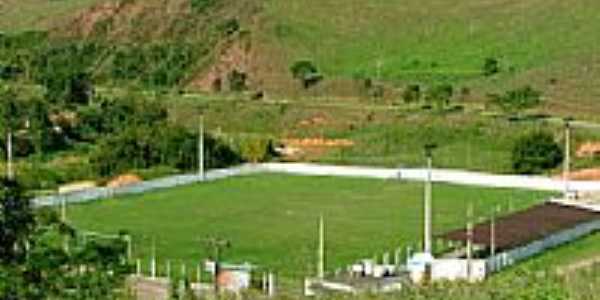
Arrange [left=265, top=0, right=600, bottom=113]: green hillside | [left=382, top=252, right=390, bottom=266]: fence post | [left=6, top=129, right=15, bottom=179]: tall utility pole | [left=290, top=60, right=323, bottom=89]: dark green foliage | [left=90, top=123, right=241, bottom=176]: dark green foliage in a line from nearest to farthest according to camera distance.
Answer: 1. [left=382, top=252, right=390, bottom=266]: fence post
2. [left=6, top=129, right=15, bottom=179]: tall utility pole
3. [left=90, top=123, right=241, bottom=176]: dark green foliage
4. [left=265, top=0, right=600, bottom=113]: green hillside
5. [left=290, top=60, right=323, bottom=89]: dark green foliage

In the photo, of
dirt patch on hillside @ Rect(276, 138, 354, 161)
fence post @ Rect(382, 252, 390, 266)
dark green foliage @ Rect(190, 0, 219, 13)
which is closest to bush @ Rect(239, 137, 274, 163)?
dirt patch on hillside @ Rect(276, 138, 354, 161)

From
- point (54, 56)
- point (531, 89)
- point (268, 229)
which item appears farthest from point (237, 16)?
point (268, 229)

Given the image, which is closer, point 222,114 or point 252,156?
point 252,156

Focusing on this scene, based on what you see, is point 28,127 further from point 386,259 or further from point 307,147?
point 386,259

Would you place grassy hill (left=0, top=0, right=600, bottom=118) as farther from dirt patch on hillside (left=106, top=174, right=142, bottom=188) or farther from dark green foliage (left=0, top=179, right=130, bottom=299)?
dark green foliage (left=0, top=179, right=130, bottom=299)

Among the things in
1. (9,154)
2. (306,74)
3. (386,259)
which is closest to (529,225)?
(386,259)

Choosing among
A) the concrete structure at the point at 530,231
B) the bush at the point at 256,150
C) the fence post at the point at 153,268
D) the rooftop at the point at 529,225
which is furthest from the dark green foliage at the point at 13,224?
the bush at the point at 256,150

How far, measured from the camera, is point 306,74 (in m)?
72.3

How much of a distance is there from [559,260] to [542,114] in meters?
28.9

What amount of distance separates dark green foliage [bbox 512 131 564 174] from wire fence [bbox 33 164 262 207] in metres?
9.21

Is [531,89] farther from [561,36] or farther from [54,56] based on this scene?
[54,56]

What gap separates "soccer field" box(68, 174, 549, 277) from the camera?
1345 inches

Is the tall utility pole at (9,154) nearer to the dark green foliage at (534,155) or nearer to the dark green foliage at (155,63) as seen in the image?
the dark green foliage at (534,155)

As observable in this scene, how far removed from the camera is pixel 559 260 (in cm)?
3303
